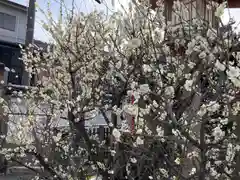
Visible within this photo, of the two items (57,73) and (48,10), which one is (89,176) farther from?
(48,10)

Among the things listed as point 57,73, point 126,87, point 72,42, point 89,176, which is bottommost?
point 89,176

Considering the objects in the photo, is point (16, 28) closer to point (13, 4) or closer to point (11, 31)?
point (11, 31)

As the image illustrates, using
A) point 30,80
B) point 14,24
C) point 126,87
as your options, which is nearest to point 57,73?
point 126,87

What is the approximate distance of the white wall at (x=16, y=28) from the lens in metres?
22.5

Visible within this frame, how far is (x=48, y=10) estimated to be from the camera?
20.7 feet

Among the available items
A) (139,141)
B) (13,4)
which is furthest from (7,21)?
(139,141)

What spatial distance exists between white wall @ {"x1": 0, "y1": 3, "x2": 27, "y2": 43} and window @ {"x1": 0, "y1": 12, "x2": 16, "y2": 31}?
0.65ft

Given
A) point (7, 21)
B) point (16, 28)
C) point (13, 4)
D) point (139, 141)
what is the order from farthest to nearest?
point (16, 28), point (7, 21), point (13, 4), point (139, 141)

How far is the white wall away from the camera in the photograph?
2247 centimetres

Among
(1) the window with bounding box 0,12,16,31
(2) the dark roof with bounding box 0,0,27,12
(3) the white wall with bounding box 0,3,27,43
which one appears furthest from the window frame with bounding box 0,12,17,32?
(2) the dark roof with bounding box 0,0,27,12

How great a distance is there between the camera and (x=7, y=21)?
22.8 meters

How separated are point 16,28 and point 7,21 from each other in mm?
679

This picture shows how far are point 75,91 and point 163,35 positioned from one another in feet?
5.67

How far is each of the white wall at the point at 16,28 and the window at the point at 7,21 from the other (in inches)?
7.8
